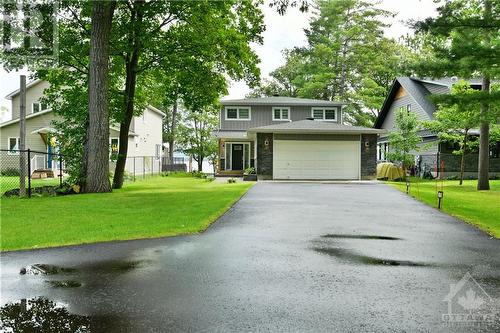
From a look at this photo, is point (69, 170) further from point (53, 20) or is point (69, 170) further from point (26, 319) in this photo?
point (26, 319)

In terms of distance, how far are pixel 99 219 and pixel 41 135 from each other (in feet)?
76.7

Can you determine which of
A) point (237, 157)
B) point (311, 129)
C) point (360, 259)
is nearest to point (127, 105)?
point (311, 129)

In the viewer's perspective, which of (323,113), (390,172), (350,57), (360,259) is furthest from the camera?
(350,57)

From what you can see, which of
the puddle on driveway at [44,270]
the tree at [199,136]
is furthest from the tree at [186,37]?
the tree at [199,136]

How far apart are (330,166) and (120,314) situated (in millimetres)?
21425

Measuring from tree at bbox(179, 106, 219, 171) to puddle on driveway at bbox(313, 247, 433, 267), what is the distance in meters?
39.6

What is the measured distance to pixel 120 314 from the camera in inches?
163

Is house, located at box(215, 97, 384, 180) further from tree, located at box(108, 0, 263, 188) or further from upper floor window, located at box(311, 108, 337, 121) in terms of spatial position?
upper floor window, located at box(311, 108, 337, 121)

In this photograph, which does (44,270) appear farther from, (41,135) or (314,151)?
(41,135)

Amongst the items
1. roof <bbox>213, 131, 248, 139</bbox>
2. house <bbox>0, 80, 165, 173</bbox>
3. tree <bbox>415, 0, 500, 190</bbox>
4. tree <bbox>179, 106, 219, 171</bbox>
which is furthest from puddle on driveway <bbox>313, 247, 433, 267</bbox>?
tree <bbox>179, 106, 219, 171</bbox>

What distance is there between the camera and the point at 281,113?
32.8 m

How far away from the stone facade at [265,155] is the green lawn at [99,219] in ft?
33.6

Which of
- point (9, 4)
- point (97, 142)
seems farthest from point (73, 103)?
point (9, 4)

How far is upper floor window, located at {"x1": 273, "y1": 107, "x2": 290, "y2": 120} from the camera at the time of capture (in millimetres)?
32719
